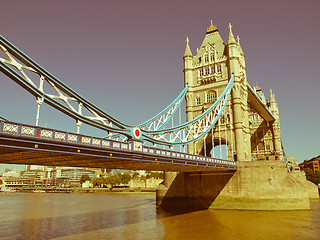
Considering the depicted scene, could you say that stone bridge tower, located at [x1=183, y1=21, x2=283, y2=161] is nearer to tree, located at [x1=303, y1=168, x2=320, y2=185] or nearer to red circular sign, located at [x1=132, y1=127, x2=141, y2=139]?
red circular sign, located at [x1=132, y1=127, x2=141, y2=139]

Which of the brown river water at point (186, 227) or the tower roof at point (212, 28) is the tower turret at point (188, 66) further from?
the brown river water at point (186, 227)

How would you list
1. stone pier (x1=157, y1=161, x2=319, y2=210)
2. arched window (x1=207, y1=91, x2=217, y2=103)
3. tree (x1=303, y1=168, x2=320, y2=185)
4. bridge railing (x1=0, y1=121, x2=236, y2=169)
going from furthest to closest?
tree (x1=303, y1=168, x2=320, y2=185)
arched window (x1=207, y1=91, x2=217, y2=103)
stone pier (x1=157, y1=161, x2=319, y2=210)
bridge railing (x1=0, y1=121, x2=236, y2=169)

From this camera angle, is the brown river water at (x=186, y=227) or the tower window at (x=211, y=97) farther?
the tower window at (x=211, y=97)

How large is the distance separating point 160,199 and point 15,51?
29736 mm

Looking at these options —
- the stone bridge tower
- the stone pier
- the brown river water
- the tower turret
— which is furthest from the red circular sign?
the tower turret

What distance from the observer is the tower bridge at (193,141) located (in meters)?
15.2

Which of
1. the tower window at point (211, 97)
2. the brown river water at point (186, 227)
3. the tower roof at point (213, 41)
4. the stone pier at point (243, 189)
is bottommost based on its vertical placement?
the brown river water at point (186, 227)

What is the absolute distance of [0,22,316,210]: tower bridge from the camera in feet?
49.8

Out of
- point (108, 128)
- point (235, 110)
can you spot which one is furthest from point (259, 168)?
point (108, 128)

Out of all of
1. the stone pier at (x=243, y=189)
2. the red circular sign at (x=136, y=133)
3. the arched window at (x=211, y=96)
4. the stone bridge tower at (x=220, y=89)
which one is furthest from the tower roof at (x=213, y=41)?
the red circular sign at (x=136, y=133)

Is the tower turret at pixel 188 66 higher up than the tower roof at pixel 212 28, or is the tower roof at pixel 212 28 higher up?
the tower roof at pixel 212 28

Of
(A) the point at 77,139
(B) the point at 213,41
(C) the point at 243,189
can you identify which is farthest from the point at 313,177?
(A) the point at 77,139

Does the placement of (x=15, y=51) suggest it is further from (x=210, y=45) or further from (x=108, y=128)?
(x=210, y=45)

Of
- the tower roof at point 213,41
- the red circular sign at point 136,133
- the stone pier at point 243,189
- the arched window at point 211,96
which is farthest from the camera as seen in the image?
the tower roof at point 213,41
